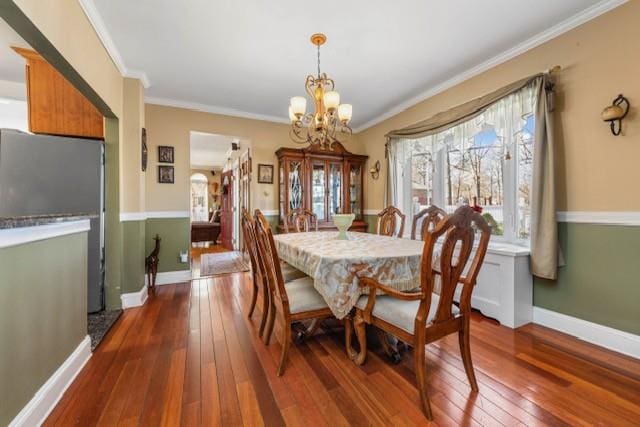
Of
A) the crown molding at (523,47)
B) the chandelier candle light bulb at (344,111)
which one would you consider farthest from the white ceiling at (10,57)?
the crown molding at (523,47)

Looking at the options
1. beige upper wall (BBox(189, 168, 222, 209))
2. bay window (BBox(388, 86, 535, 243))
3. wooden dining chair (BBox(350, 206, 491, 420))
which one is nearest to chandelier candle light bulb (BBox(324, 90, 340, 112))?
wooden dining chair (BBox(350, 206, 491, 420))

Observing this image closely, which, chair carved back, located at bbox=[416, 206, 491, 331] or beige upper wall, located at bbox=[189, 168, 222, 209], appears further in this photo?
beige upper wall, located at bbox=[189, 168, 222, 209]

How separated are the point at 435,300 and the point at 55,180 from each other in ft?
10.5

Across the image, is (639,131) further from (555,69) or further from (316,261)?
(316,261)

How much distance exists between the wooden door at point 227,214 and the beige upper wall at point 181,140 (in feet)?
8.90

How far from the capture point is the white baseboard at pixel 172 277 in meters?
3.66

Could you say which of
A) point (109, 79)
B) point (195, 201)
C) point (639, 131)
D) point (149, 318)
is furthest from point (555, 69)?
point (195, 201)

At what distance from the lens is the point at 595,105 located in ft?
6.64

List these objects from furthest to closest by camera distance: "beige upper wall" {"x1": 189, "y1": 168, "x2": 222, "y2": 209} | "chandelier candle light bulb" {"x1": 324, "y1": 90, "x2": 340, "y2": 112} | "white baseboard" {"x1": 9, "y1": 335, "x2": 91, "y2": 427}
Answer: "beige upper wall" {"x1": 189, "y1": 168, "x2": 222, "y2": 209}
"chandelier candle light bulb" {"x1": 324, "y1": 90, "x2": 340, "y2": 112}
"white baseboard" {"x1": 9, "y1": 335, "x2": 91, "y2": 427}

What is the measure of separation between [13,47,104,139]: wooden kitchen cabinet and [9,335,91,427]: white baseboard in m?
2.00

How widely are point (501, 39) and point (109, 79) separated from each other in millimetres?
3563

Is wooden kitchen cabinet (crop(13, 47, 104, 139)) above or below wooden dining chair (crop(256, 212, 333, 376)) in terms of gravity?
above

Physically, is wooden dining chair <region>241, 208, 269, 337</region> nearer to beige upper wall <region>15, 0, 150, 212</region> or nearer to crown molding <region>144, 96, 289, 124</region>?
beige upper wall <region>15, 0, 150, 212</region>

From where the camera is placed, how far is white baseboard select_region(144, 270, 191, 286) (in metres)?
3.66
